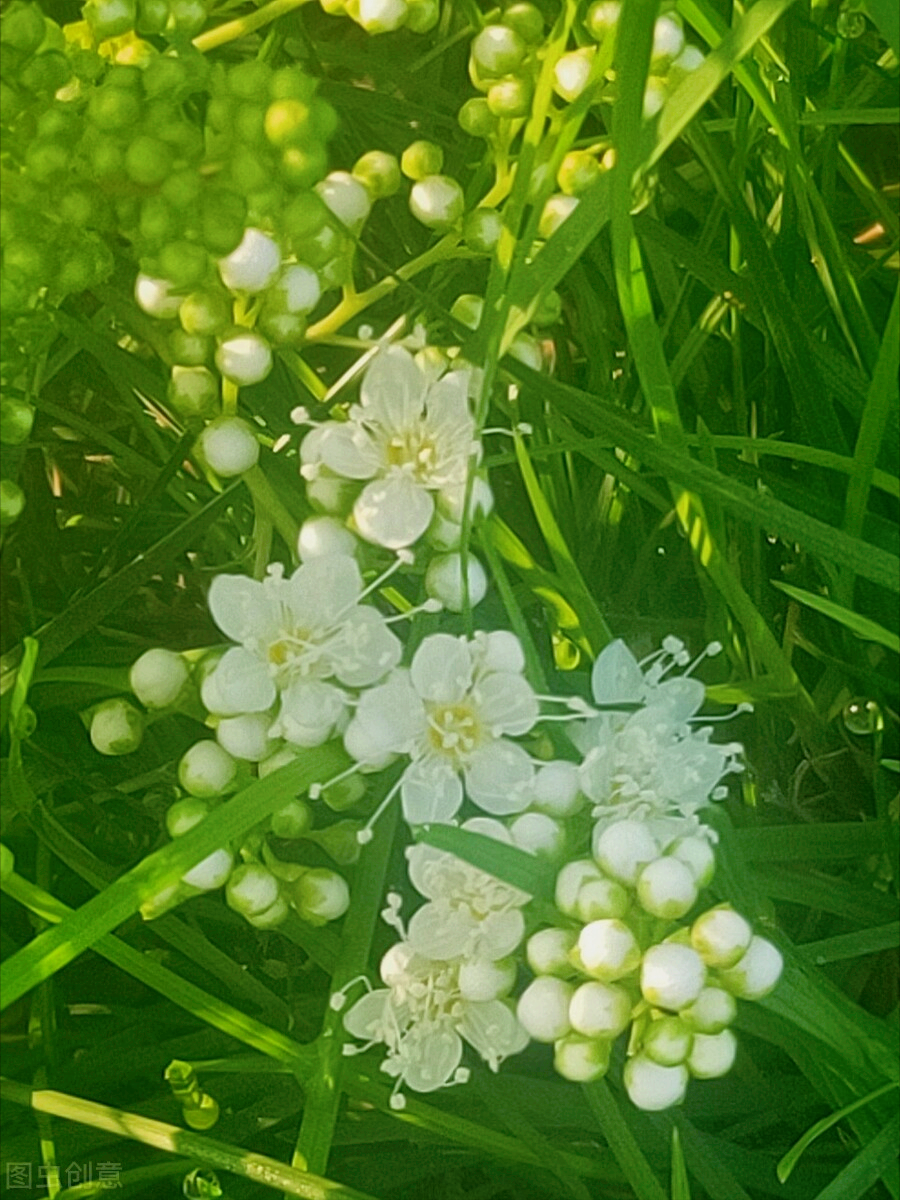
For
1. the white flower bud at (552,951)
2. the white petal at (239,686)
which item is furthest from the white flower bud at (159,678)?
the white flower bud at (552,951)

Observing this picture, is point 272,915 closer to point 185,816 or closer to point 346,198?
point 185,816

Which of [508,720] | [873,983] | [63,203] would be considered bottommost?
[873,983]

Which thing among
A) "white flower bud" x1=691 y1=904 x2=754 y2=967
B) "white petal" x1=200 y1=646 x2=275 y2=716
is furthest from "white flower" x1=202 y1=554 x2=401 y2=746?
"white flower bud" x1=691 y1=904 x2=754 y2=967

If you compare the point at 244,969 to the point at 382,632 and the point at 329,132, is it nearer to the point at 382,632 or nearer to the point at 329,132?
the point at 382,632

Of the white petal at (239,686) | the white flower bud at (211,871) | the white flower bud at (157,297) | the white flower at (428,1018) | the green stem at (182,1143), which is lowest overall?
the green stem at (182,1143)

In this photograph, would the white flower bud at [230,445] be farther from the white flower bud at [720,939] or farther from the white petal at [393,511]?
the white flower bud at [720,939]

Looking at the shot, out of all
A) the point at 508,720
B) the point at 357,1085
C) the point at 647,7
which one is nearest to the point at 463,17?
the point at 647,7

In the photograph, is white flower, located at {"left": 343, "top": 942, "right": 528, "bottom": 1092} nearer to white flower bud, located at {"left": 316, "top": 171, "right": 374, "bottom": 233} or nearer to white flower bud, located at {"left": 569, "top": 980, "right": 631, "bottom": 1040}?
white flower bud, located at {"left": 569, "top": 980, "right": 631, "bottom": 1040}
